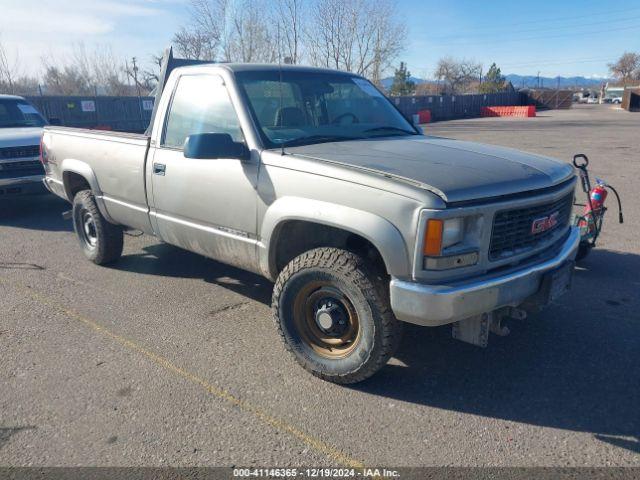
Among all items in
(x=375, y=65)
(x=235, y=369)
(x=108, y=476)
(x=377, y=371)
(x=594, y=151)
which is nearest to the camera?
(x=108, y=476)

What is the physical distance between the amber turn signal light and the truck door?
1.30m

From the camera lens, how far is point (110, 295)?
477 centimetres

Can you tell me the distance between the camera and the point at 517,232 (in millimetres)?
3020

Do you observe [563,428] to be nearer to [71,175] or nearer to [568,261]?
[568,261]

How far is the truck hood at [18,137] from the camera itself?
25.8ft

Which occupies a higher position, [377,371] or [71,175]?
[71,175]

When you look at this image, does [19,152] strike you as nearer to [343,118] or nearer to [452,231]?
[343,118]

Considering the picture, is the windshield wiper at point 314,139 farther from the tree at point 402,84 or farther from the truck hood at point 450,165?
the tree at point 402,84

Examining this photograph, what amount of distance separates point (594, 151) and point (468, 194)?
15398 millimetres

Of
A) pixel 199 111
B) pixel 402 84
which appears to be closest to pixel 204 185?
pixel 199 111

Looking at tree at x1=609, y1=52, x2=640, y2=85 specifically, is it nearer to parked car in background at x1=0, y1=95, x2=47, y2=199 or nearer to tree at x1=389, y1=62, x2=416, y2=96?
tree at x1=389, y1=62, x2=416, y2=96

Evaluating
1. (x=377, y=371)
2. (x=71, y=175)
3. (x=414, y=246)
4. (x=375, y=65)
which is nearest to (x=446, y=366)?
(x=377, y=371)

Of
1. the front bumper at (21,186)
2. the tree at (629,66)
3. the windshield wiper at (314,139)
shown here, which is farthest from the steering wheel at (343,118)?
the tree at (629,66)

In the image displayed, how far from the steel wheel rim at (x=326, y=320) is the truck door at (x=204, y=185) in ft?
1.73
